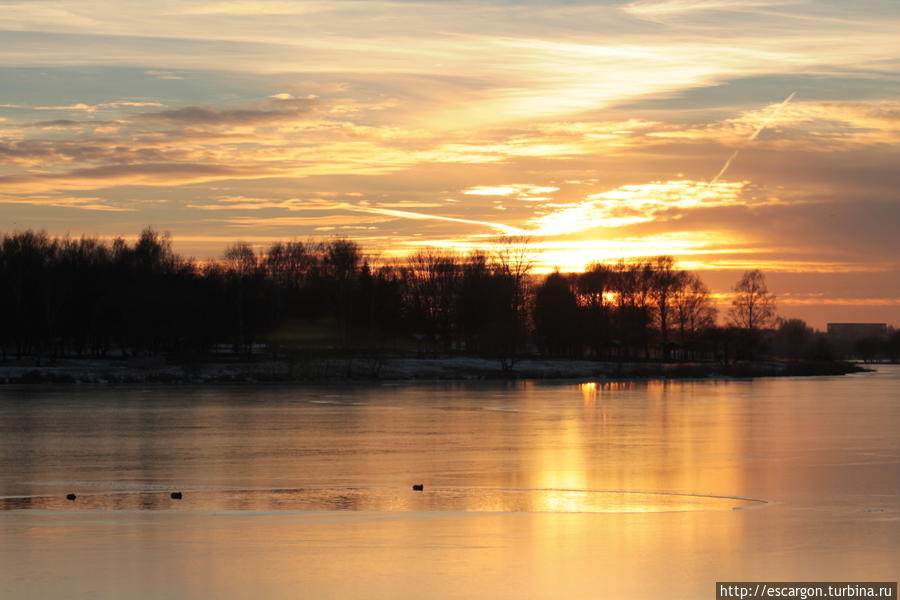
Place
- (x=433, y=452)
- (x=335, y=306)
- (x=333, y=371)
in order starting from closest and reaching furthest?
(x=433, y=452)
(x=333, y=371)
(x=335, y=306)

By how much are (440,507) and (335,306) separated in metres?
96.2

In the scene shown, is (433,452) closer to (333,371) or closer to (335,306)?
(333,371)

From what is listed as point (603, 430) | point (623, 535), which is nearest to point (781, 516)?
point (623, 535)

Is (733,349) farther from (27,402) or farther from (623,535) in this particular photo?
(623,535)

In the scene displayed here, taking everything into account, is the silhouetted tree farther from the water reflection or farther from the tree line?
the water reflection

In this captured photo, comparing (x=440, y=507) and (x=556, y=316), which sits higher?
(x=556, y=316)

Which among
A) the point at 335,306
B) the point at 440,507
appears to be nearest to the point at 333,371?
the point at 335,306

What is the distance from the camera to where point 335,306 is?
112 m

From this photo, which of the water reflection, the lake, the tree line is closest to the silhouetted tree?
the tree line

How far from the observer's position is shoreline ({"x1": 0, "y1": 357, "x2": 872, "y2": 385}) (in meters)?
68.3

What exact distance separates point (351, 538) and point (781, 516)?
6.27 m

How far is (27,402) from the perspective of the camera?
4503 cm

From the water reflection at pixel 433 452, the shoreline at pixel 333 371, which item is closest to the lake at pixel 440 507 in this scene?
the water reflection at pixel 433 452

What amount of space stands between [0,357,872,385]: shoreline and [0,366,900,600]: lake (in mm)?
34403
